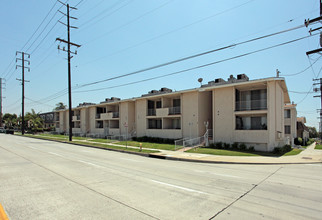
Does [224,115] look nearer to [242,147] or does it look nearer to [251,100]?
[251,100]

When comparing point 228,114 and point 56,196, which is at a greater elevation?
point 228,114

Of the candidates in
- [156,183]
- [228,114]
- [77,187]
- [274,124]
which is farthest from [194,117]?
[77,187]

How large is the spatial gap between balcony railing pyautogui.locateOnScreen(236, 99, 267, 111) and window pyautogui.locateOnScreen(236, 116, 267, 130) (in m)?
1.13

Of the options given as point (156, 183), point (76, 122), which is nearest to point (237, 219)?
point (156, 183)

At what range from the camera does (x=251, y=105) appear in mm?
20016

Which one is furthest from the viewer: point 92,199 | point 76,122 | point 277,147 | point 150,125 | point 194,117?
point 76,122

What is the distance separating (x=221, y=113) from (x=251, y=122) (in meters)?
3.39

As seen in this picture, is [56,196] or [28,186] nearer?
[56,196]

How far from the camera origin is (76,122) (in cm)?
4662

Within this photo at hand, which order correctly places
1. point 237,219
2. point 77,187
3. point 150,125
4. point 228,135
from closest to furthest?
point 237,219
point 77,187
point 228,135
point 150,125

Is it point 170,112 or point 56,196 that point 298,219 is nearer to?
point 56,196

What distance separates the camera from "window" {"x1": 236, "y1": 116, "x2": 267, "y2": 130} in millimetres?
19527

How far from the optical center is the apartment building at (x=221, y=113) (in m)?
18.2

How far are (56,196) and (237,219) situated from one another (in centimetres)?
484
